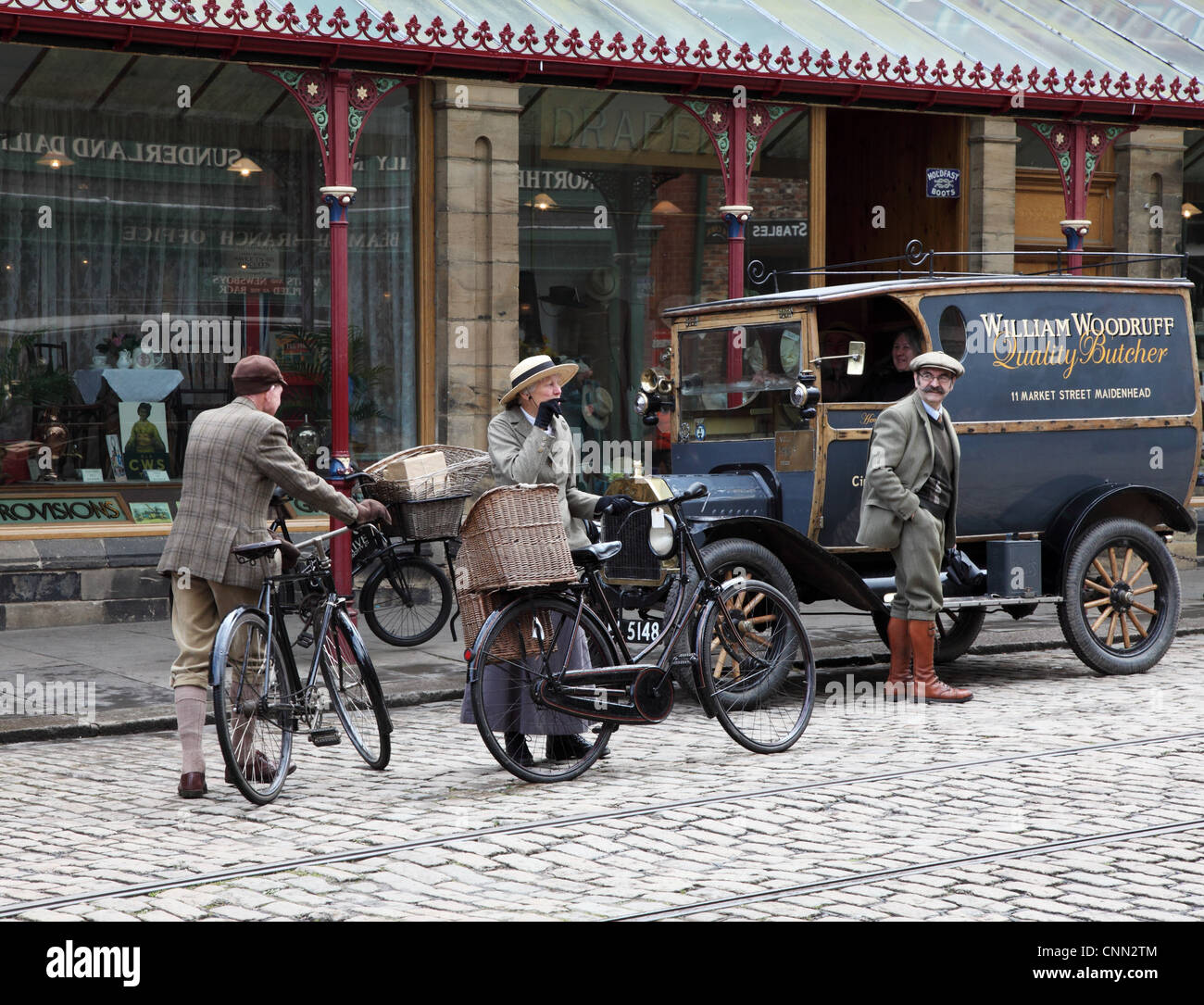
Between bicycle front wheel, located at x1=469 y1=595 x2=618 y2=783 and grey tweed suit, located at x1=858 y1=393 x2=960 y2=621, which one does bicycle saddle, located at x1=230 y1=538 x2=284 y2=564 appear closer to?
bicycle front wheel, located at x1=469 y1=595 x2=618 y2=783

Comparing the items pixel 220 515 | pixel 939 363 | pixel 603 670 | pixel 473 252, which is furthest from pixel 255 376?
pixel 473 252

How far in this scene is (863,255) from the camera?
689 inches

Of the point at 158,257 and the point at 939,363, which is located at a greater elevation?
the point at 158,257

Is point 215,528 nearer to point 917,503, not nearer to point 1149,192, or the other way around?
point 917,503

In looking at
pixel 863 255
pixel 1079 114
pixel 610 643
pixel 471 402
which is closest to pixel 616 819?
pixel 610 643

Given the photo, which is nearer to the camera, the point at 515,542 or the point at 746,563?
the point at 515,542

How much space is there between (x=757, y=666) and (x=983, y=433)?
2741mm

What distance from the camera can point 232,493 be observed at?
6.84m

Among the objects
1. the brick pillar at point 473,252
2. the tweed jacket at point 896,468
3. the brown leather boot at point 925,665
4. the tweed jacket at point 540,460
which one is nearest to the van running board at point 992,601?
the brown leather boot at point 925,665

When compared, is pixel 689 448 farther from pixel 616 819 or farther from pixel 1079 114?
pixel 1079 114

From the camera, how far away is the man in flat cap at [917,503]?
348 inches

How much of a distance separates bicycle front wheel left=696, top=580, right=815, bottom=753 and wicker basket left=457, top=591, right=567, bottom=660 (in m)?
0.78

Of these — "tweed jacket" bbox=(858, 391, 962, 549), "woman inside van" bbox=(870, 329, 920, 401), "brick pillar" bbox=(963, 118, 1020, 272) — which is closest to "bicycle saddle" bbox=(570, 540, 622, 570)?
"tweed jacket" bbox=(858, 391, 962, 549)

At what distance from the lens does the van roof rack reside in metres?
9.76
